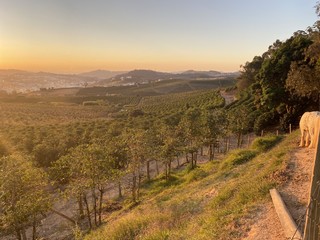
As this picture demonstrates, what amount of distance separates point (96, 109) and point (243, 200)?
125m

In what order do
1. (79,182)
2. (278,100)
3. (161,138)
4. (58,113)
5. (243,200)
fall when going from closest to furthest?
1. (243,200)
2. (79,182)
3. (161,138)
4. (278,100)
5. (58,113)

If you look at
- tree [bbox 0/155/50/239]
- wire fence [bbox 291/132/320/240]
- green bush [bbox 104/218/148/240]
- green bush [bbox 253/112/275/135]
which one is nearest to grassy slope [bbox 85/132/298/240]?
green bush [bbox 104/218/148/240]

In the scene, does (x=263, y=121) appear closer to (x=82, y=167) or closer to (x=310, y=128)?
(x=310, y=128)

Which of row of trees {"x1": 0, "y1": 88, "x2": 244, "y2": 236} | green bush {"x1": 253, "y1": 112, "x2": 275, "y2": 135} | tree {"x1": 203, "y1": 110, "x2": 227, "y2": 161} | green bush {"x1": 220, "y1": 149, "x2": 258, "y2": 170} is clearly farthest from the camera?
green bush {"x1": 253, "y1": 112, "x2": 275, "y2": 135}

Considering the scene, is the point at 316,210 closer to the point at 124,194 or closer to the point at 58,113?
the point at 124,194

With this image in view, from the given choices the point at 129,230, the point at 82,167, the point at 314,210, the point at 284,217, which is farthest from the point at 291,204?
the point at 82,167

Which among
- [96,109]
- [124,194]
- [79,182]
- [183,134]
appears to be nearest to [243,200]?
[79,182]

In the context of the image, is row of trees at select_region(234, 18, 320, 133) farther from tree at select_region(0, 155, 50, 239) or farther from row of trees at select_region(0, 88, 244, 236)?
tree at select_region(0, 155, 50, 239)

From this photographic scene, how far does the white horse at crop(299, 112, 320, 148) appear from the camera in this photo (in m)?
18.7

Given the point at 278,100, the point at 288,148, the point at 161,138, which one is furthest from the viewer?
the point at 278,100

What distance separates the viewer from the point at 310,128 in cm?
1938

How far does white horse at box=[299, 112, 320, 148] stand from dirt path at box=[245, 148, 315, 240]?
1953 millimetres

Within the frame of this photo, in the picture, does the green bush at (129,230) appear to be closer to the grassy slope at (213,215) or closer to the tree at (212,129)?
the grassy slope at (213,215)

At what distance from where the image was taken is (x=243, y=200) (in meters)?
14.1
